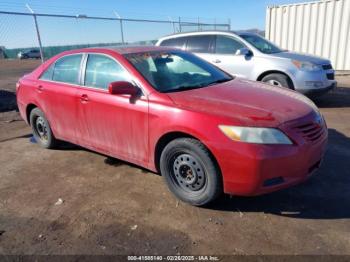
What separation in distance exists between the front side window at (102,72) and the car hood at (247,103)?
2.54 ft

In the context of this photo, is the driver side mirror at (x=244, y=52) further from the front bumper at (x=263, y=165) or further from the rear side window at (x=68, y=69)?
the front bumper at (x=263, y=165)

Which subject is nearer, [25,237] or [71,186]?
[25,237]

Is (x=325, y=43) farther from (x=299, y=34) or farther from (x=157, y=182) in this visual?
(x=157, y=182)

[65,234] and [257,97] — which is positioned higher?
[257,97]

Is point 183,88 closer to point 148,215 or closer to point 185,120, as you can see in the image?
point 185,120

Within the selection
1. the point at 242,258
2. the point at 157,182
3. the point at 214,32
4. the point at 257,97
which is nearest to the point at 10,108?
the point at 214,32

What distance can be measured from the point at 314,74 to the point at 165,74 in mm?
4613

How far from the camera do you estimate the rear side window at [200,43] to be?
27.5 feet

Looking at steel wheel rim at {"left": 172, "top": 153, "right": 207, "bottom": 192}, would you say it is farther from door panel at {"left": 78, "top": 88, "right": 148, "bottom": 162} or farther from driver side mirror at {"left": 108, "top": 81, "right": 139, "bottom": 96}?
driver side mirror at {"left": 108, "top": 81, "right": 139, "bottom": 96}

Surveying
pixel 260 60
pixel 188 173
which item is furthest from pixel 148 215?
pixel 260 60

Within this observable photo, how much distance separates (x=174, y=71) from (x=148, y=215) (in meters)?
1.77

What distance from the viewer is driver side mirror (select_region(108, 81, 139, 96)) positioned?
3660 millimetres

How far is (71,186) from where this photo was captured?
4188mm

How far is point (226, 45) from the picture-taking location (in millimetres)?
8219
